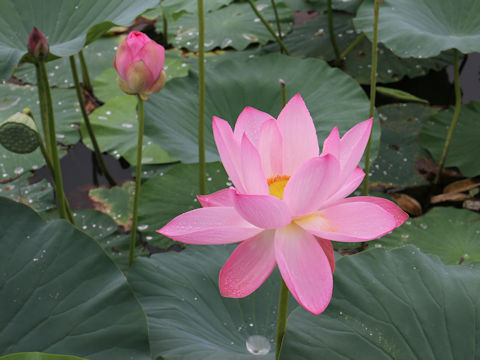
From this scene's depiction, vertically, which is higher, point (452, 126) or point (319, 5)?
point (319, 5)

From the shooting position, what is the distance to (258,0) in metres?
2.50

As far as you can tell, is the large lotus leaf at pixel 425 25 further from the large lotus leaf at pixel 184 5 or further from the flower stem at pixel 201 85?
the flower stem at pixel 201 85

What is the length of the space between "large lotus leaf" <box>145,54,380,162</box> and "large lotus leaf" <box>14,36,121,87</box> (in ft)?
2.94

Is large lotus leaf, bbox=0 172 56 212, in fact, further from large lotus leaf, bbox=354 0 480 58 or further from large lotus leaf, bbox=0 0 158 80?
large lotus leaf, bbox=354 0 480 58

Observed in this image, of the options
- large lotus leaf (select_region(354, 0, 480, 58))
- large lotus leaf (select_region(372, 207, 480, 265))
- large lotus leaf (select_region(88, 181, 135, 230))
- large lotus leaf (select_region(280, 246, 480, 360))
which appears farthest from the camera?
large lotus leaf (select_region(88, 181, 135, 230))

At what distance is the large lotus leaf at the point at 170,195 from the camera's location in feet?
4.45

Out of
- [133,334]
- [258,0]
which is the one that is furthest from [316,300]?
[258,0]

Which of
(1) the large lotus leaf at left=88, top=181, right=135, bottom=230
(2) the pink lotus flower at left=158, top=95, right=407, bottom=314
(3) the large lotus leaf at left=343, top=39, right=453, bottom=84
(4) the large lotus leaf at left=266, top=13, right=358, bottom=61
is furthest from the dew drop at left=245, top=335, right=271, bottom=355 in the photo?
(4) the large lotus leaf at left=266, top=13, right=358, bottom=61

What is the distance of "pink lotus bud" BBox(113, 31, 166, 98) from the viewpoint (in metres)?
0.90

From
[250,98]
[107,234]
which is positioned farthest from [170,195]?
[250,98]

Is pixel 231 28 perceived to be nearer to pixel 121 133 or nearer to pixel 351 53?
pixel 351 53

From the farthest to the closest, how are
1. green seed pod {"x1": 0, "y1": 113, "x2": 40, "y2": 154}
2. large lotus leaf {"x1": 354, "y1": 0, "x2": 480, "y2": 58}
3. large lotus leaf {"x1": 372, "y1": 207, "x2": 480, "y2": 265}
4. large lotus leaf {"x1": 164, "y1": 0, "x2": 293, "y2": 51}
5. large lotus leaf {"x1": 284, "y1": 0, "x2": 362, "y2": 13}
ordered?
large lotus leaf {"x1": 164, "y1": 0, "x2": 293, "y2": 51} → large lotus leaf {"x1": 284, "y1": 0, "x2": 362, "y2": 13} → large lotus leaf {"x1": 354, "y1": 0, "x2": 480, "y2": 58} → large lotus leaf {"x1": 372, "y1": 207, "x2": 480, "y2": 265} → green seed pod {"x1": 0, "y1": 113, "x2": 40, "y2": 154}

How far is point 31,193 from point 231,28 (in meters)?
1.26

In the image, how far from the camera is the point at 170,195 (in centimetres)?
139
